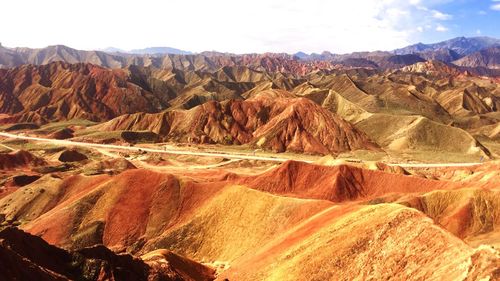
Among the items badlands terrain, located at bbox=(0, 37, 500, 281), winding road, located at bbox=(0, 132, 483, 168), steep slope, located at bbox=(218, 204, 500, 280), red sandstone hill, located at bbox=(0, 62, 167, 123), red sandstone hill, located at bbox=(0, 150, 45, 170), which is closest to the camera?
steep slope, located at bbox=(218, 204, 500, 280)

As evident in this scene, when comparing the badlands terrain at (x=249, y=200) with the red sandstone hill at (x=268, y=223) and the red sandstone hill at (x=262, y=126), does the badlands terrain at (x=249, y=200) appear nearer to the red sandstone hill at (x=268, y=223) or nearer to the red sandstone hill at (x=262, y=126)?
the red sandstone hill at (x=268, y=223)

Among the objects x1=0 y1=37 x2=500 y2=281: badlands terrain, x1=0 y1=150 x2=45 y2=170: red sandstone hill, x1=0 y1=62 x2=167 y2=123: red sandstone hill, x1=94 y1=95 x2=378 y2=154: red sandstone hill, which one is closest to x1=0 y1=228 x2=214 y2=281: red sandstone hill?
x1=0 y1=37 x2=500 y2=281: badlands terrain

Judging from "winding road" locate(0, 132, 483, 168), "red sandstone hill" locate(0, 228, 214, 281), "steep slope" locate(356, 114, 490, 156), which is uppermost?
"red sandstone hill" locate(0, 228, 214, 281)

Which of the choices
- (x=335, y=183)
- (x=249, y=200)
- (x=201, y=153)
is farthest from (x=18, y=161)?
(x=335, y=183)

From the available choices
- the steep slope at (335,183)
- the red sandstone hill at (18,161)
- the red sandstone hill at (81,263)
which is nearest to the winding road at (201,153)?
the red sandstone hill at (18,161)

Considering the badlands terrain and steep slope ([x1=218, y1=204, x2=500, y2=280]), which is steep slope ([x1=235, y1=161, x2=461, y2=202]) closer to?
the badlands terrain

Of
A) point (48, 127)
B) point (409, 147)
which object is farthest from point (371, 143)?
point (48, 127)

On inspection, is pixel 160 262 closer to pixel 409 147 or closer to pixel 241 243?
pixel 241 243

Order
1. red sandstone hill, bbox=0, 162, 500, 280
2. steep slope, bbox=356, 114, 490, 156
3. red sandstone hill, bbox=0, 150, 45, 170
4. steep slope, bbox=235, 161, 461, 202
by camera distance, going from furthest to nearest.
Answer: steep slope, bbox=356, 114, 490, 156 → red sandstone hill, bbox=0, 150, 45, 170 → steep slope, bbox=235, 161, 461, 202 → red sandstone hill, bbox=0, 162, 500, 280

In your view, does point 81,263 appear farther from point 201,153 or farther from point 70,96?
point 70,96
